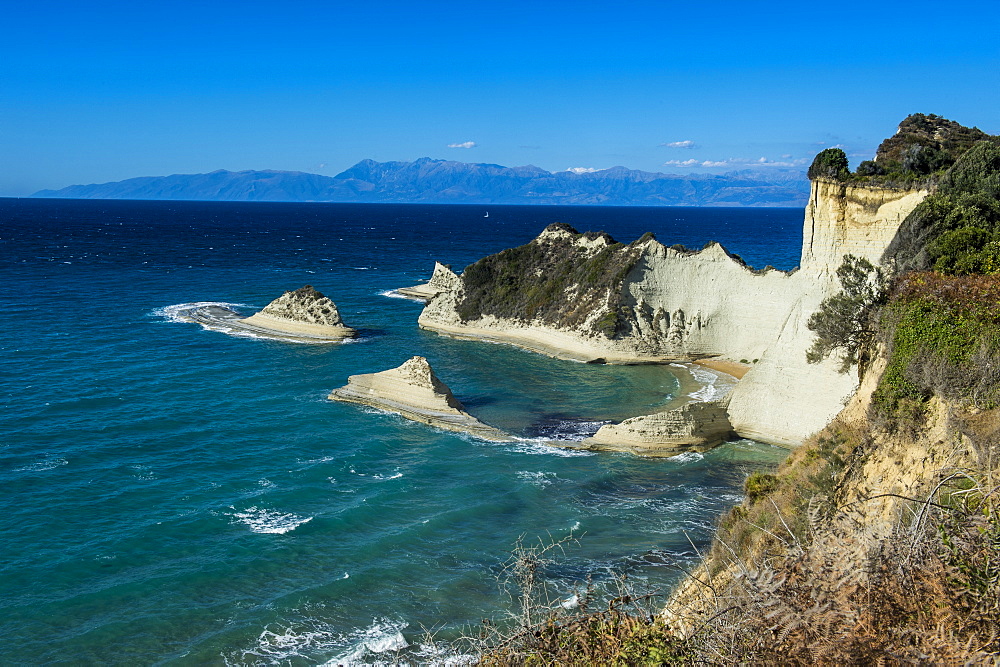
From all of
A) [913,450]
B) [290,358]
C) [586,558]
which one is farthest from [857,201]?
[290,358]

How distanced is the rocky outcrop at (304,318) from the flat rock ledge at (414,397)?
15.0m

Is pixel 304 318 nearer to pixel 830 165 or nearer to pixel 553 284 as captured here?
pixel 553 284

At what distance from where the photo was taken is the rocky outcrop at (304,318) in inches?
2039

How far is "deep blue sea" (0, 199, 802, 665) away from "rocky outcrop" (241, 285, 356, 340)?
2343 mm

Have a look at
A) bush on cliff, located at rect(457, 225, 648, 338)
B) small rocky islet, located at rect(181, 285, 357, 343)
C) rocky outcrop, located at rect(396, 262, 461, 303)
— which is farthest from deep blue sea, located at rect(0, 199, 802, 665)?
rocky outcrop, located at rect(396, 262, 461, 303)

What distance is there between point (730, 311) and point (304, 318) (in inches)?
1143

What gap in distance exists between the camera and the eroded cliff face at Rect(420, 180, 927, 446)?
28.6 m

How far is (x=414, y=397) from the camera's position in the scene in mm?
35000

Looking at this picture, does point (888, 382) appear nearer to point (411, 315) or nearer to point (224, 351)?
point (224, 351)

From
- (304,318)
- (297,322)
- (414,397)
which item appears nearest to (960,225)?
(414,397)

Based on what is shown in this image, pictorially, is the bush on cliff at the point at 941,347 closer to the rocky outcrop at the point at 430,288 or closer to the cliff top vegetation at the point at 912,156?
the cliff top vegetation at the point at 912,156

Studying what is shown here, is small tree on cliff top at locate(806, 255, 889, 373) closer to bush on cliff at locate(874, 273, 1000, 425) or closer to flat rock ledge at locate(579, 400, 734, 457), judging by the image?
flat rock ledge at locate(579, 400, 734, 457)

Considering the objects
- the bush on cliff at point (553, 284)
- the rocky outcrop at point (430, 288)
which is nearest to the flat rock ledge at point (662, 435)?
the bush on cliff at point (553, 284)

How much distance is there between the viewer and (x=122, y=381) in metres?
38.3
